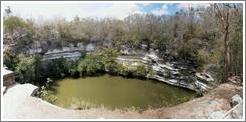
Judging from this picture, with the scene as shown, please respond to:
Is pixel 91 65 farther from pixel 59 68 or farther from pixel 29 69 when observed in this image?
pixel 29 69

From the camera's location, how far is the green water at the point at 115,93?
18.1ft

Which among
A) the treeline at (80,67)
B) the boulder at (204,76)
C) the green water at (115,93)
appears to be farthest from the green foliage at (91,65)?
the boulder at (204,76)

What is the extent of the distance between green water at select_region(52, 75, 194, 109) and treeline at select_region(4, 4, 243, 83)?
1.82 feet

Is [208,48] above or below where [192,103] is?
above

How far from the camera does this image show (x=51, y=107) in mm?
4836

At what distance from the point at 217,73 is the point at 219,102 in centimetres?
87

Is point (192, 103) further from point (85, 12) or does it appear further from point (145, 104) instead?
point (85, 12)

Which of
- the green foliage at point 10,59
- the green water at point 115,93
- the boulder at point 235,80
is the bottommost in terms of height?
the green water at point 115,93

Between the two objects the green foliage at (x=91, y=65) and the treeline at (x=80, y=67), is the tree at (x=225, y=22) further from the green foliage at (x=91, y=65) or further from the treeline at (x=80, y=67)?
the green foliage at (x=91, y=65)

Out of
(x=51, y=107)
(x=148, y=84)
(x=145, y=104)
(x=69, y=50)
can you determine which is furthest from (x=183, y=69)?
(x=51, y=107)

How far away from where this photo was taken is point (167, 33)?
6285 mm

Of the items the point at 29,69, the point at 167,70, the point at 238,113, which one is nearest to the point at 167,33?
the point at 167,70

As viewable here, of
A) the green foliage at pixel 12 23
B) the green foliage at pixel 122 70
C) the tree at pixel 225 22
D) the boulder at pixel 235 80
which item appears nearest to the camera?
the boulder at pixel 235 80

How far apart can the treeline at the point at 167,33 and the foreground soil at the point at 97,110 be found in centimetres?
68
